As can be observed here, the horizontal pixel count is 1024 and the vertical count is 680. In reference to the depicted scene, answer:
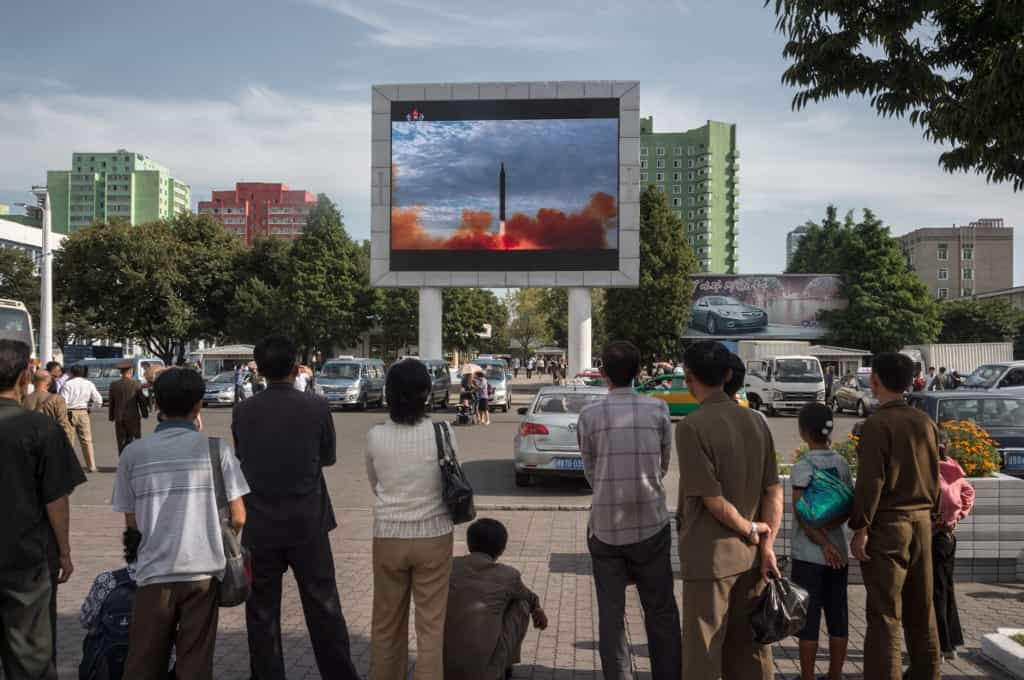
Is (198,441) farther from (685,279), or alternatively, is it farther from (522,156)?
(685,279)

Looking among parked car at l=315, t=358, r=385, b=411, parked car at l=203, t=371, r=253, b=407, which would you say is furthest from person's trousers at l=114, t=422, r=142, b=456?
parked car at l=203, t=371, r=253, b=407

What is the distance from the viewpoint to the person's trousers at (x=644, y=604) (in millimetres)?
4395

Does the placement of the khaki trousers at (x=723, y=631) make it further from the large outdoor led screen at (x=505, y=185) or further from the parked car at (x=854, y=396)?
the large outdoor led screen at (x=505, y=185)

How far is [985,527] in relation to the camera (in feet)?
23.6

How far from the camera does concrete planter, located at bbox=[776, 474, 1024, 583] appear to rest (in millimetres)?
7180

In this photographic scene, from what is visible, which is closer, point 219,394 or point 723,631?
point 723,631

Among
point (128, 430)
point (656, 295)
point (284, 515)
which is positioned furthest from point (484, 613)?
point (656, 295)

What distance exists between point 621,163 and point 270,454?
103 feet

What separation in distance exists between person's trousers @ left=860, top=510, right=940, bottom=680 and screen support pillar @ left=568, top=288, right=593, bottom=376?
32.1 m

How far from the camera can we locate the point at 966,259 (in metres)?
117

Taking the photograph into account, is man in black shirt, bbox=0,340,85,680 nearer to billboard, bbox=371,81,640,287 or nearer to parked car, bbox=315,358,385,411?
parked car, bbox=315,358,385,411

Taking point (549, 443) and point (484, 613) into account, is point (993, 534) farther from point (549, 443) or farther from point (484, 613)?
point (549, 443)

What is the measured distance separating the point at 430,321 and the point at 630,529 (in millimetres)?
32727

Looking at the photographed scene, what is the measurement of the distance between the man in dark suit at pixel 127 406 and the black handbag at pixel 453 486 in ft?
35.6
